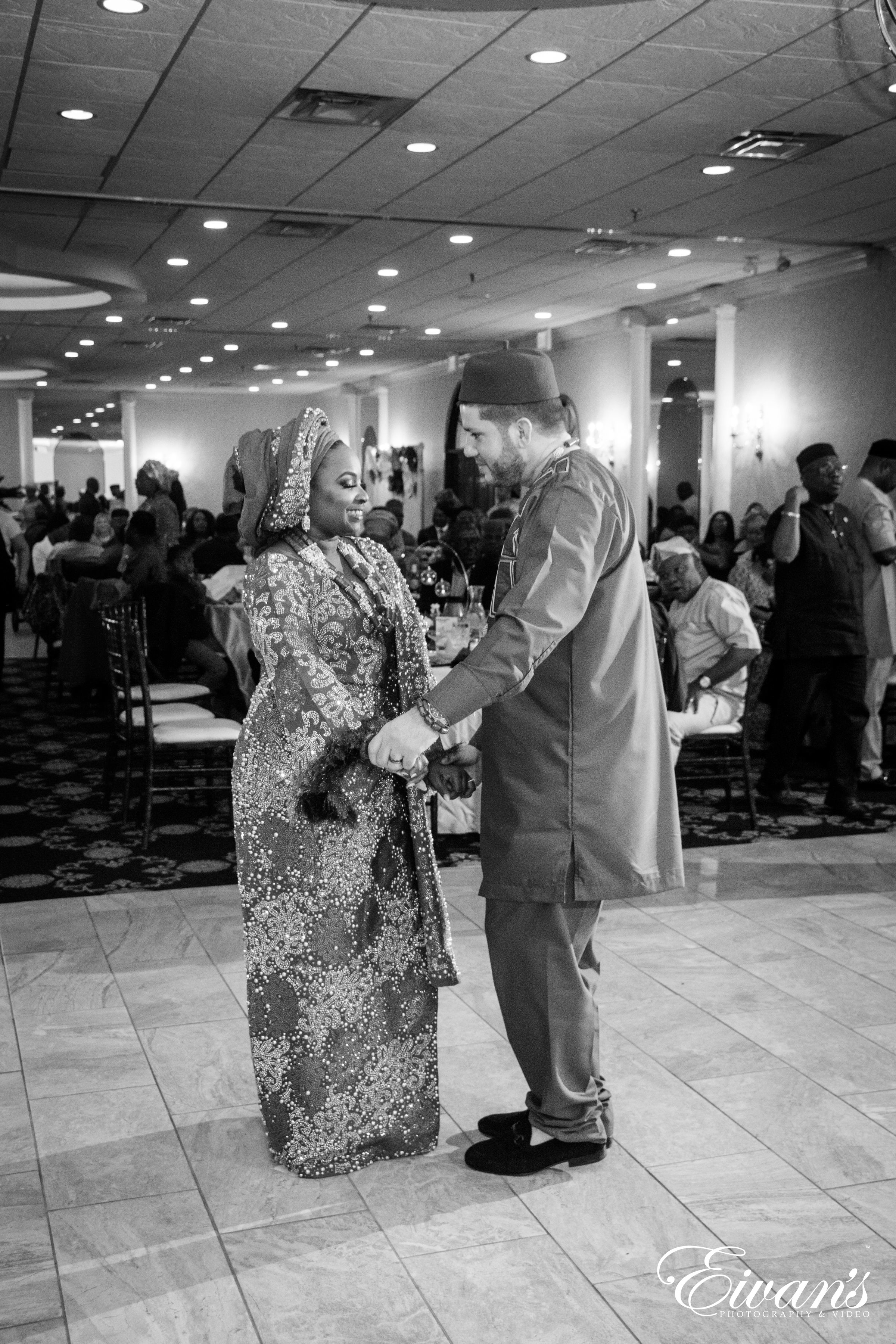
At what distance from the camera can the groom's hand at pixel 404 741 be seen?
7.57 feet

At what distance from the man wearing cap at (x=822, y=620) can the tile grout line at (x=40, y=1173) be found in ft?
12.2

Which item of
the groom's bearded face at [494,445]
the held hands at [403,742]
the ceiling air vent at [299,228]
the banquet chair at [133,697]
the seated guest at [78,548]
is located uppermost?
the ceiling air vent at [299,228]

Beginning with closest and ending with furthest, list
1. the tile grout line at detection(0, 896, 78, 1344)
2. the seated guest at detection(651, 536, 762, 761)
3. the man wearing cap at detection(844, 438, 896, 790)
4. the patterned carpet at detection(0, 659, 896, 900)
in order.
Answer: the tile grout line at detection(0, 896, 78, 1344), the patterned carpet at detection(0, 659, 896, 900), the seated guest at detection(651, 536, 762, 761), the man wearing cap at detection(844, 438, 896, 790)

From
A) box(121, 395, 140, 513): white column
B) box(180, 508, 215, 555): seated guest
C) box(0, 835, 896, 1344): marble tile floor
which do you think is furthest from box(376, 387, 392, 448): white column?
box(0, 835, 896, 1344): marble tile floor

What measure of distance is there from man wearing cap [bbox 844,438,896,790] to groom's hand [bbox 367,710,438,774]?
4.84m

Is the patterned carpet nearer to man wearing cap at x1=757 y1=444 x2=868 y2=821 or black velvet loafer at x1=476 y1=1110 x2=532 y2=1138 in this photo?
man wearing cap at x1=757 y1=444 x2=868 y2=821

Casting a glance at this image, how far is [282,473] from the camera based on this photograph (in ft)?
Result: 8.60

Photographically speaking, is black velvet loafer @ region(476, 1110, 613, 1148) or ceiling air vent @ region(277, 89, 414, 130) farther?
ceiling air vent @ region(277, 89, 414, 130)

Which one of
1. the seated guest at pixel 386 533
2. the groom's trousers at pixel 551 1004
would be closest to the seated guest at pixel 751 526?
the seated guest at pixel 386 533

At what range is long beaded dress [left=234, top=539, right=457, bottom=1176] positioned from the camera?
262 cm

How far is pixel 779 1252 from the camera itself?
2428 millimetres

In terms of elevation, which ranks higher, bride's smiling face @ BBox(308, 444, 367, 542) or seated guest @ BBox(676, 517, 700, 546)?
bride's smiling face @ BBox(308, 444, 367, 542)

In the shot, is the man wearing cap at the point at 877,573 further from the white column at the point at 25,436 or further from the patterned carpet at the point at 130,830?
the white column at the point at 25,436

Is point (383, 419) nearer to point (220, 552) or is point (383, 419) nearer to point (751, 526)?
point (751, 526)
